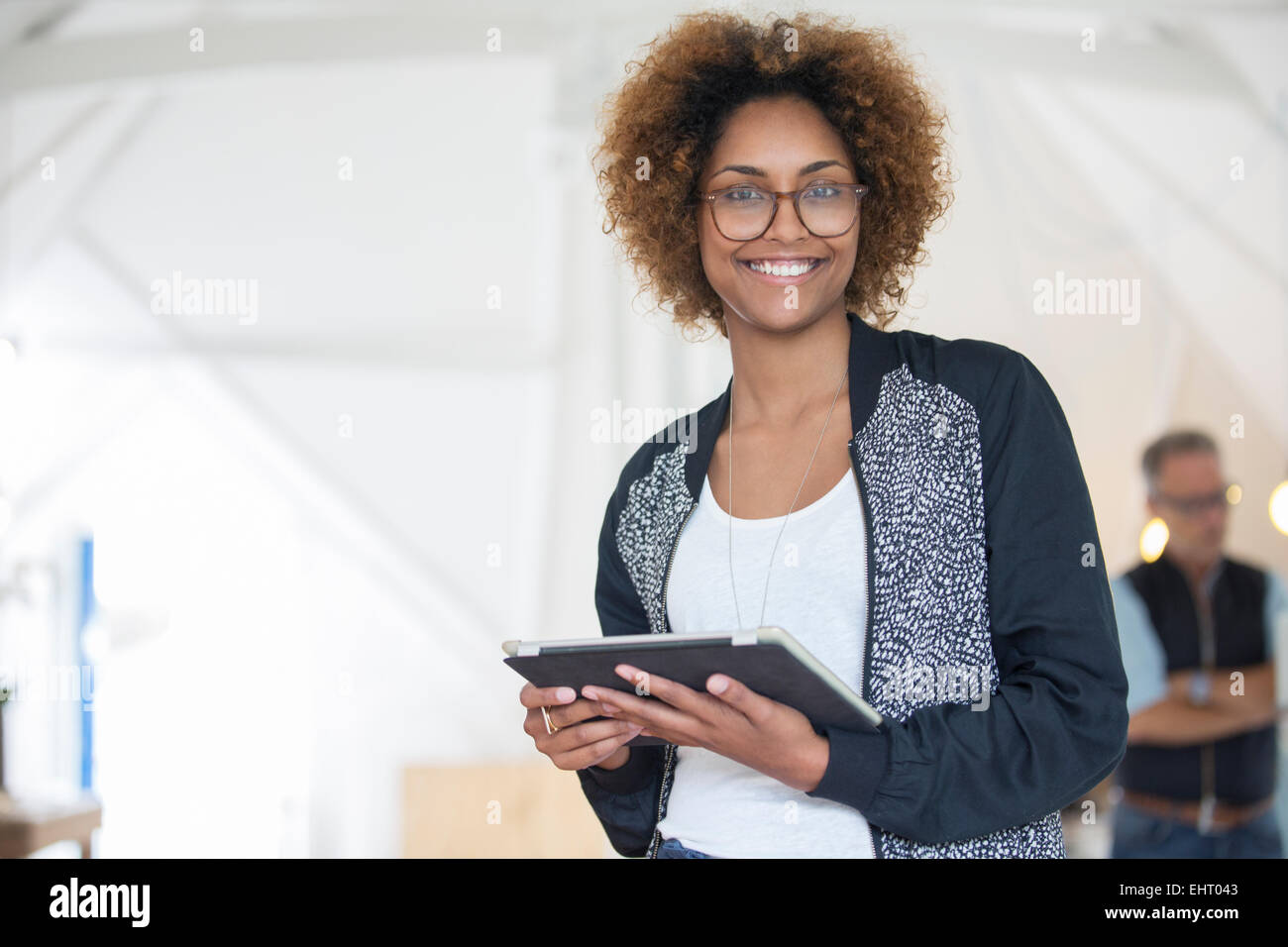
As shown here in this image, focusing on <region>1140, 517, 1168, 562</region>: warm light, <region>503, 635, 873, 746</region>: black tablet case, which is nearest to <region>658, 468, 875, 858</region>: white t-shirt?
<region>503, 635, 873, 746</region>: black tablet case

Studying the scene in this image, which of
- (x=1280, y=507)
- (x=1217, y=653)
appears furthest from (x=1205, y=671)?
(x=1280, y=507)

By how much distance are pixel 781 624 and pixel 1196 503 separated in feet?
9.57

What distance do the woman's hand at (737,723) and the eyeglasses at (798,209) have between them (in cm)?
70

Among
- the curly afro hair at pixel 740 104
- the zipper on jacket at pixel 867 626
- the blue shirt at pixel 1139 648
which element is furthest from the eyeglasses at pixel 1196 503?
the zipper on jacket at pixel 867 626

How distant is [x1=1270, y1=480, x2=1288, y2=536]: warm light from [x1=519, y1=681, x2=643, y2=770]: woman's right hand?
482 centimetres

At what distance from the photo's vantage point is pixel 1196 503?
13.4 ft

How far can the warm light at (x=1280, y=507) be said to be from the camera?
5.59 meters

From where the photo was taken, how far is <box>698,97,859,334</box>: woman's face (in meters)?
1.83

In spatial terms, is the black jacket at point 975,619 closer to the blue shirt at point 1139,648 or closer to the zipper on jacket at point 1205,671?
the blue shirt at point 1139,648

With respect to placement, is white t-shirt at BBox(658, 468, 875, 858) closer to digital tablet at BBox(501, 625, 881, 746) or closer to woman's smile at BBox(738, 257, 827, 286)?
digital tablet at BBox(501, 625, 881, 746)
